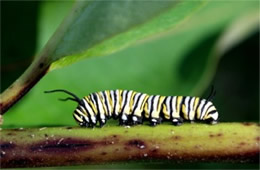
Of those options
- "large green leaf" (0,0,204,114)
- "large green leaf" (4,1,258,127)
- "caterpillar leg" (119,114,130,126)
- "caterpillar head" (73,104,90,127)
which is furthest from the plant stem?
"large green leaf" (4,1,258,127)

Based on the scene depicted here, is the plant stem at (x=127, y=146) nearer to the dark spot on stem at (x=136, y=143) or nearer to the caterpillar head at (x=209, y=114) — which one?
the dark spot on stem at (x=136, y=143)

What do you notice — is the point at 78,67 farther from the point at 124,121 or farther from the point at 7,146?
the point at 7,146

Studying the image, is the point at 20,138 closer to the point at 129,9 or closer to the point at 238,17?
the point at 129,9

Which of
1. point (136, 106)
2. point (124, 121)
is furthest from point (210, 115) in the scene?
point (136, 106)

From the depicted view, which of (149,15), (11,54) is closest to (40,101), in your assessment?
(11,54)

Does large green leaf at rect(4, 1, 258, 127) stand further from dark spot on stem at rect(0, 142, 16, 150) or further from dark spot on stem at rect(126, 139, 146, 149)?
dark spot on stem at rect(126, 139, 146, 149)

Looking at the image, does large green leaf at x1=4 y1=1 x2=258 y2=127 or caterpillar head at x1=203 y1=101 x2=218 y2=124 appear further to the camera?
large green leaf at x1=4 y1=1 x2=258 y2=127

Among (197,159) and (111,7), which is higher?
(111,7)
